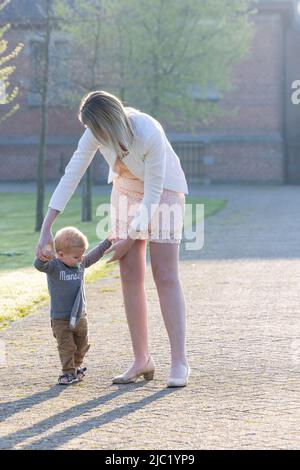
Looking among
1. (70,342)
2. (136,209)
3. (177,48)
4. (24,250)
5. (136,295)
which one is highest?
(177,48)

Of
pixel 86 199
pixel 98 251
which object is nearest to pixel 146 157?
pixel 98 251

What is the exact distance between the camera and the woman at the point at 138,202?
7.09 meters

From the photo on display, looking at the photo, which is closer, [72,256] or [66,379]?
[66,379]

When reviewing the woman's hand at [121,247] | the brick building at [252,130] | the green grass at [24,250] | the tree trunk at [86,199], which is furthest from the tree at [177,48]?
the woman's hand at [121,247]

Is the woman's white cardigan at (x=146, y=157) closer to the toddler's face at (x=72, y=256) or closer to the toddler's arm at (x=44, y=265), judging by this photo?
the toddler's face at (x=72, y=256)

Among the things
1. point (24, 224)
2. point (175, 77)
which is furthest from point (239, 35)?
point (24, 224)

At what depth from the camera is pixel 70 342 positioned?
24.8 feet

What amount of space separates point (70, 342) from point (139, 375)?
1.60ft

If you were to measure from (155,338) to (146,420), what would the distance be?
3032 millimetres

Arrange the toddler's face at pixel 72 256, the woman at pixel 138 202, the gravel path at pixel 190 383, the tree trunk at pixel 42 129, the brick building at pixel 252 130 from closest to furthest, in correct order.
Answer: the gravel path at pixel 190 383, the woman at pixel 138 202, the toddler's face at pixel 72 256, the tree trunk at pixel 42 129, the brick building at pixel 252 130

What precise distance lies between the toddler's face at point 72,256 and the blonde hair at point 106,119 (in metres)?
0.79

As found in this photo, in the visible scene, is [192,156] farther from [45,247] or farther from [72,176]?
[45,247]

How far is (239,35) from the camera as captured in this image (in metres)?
31.8

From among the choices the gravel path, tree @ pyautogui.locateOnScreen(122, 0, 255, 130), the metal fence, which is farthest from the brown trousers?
the metal fence
